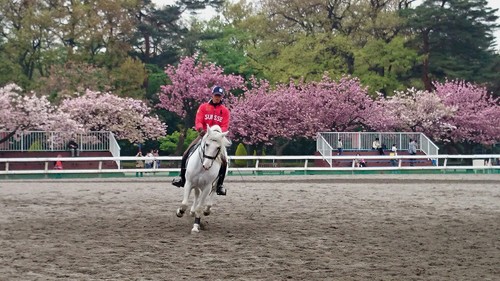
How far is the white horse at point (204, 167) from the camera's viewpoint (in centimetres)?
1212

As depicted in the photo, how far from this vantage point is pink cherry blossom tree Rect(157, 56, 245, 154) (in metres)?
49.4

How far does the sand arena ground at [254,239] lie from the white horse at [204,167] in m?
0.46

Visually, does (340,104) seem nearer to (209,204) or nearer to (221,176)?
(221,176)

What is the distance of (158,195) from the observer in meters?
20.3

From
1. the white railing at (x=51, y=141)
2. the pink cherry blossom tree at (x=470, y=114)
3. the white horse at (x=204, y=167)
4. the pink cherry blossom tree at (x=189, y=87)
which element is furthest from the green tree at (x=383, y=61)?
the white horse at (x=204, y=167)

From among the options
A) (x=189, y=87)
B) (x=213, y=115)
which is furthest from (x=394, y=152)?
(x=213, y=115)

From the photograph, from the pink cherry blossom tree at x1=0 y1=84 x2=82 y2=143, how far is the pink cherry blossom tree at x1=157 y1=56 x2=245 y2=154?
9.19 meters

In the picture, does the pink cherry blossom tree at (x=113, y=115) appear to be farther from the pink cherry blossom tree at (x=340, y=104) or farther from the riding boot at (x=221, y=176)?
the riding boot at (x=221, y=176)

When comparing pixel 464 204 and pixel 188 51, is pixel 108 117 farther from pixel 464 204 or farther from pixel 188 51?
pixel 464 204

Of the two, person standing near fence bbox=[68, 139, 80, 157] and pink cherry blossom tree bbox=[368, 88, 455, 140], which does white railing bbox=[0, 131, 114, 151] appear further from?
pink cherry blossom tree bbox=[368, 88, 455, 140]

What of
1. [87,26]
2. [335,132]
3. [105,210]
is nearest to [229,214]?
[105,210]

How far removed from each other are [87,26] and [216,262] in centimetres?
4744

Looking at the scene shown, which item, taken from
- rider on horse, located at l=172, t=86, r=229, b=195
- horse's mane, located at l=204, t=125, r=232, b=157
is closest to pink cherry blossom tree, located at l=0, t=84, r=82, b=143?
rider on horse, located at l=172, t=86, r=229, b=195

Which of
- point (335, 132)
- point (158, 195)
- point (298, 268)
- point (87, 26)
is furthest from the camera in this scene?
point (87, 26)
